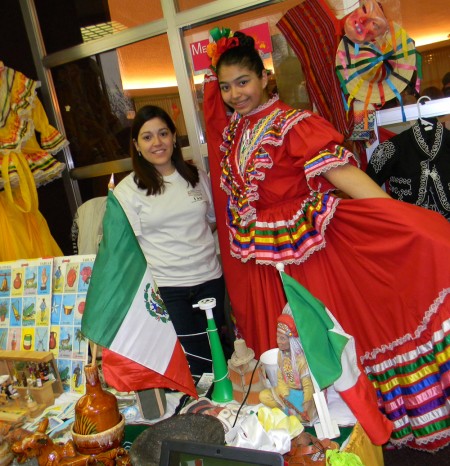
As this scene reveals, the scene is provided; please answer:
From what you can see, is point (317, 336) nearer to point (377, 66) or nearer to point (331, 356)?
point (331, 356)

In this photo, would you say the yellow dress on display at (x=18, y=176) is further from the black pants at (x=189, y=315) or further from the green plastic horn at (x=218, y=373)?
the green plastic horn at (x=218, y=373)

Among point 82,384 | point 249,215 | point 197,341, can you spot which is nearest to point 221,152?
point 249,215

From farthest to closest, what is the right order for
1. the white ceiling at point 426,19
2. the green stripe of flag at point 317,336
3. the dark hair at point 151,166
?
1. the white ceiling at point 426,19
2. the dark hair at point 151,166
3. the green stripe of flag at point 317,336

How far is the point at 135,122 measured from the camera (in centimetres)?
196

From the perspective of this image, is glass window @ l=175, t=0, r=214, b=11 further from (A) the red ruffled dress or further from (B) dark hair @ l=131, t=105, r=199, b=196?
(A) the red ruffled dress

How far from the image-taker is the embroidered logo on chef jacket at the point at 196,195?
1.96m

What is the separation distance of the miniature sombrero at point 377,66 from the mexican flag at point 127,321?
3.57ft

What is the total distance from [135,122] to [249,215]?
0.64 m

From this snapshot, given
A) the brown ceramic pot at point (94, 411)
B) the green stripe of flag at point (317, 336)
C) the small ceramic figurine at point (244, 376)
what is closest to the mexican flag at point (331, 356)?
the green stripe of flag at point (317, 336)

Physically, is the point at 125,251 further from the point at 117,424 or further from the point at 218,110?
the point at 218,110

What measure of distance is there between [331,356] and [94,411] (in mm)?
560

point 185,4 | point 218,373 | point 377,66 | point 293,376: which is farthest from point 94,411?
point 185,4

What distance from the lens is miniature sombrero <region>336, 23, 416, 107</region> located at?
1815 millimetres

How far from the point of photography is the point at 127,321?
4.14ft
